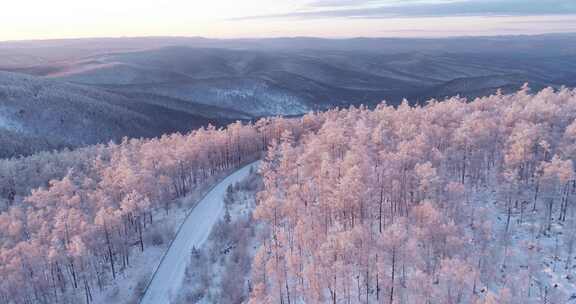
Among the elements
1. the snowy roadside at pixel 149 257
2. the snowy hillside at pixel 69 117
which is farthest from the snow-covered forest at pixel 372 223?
the snowy hillside at pixel 69 117

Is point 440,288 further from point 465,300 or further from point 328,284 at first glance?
point 328,284

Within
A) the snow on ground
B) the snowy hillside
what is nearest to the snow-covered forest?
the snow on ground

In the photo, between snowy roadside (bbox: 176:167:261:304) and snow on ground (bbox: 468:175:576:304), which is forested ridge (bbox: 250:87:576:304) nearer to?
snow on ground (bbox: 468:175:576:304)

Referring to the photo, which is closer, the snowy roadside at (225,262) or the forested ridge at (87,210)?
the snowy roadside at (225,262)

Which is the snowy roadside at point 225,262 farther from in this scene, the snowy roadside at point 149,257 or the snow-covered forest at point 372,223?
the snowy roadside at point 149,257

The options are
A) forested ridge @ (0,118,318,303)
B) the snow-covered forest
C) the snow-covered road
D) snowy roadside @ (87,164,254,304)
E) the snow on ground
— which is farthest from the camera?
snowy roadside @ (87,164,254,304)

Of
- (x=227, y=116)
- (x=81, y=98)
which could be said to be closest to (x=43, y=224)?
(x=81, y=98)

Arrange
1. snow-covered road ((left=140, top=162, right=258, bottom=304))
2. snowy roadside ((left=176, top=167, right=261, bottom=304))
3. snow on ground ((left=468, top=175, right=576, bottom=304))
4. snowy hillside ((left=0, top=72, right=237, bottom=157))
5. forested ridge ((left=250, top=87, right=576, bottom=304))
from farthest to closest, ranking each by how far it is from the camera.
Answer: snowy hillside ((left=0, top=72, right=237, bottom=157))
snow-covered road ((left=140, top=162, right=258, bottom=304))
snowy roadside ((left=176, top=167, right=261, bottom=304))
forested ridge ((left=250, top=87, right=576, bottom=304))
snow on ground ((left=468, top=175, right=576, bottom=304))
